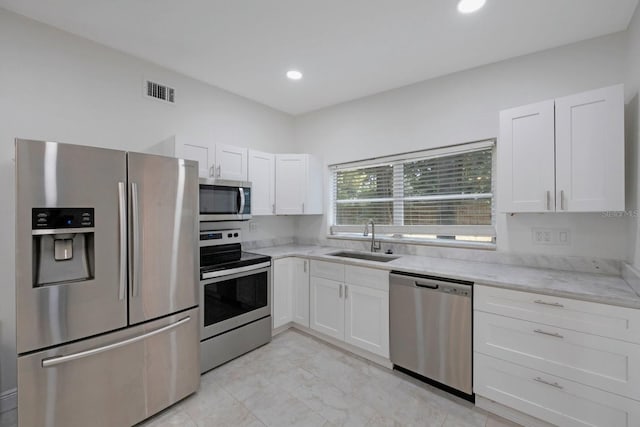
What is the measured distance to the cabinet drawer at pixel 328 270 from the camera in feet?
9.00

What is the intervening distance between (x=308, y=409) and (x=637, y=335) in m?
2.02

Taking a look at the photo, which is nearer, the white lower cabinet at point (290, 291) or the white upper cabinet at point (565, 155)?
the white upper cabinet at point (565, 155)

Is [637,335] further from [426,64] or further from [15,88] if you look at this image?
[15,88]

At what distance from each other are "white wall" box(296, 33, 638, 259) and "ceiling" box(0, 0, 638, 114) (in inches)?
5.2

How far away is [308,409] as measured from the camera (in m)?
1.96

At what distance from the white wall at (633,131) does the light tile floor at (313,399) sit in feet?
4.99

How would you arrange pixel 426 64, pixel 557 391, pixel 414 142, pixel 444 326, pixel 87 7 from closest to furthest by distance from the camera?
pixel 557 391
pixel 87 7
pixel 444 326
pixel 426 64
pixel 414 142

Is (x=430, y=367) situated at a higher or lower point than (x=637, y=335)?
lower

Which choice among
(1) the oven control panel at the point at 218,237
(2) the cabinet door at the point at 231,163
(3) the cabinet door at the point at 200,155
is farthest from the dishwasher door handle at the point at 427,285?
(3) the cabinet door at the point at 200,155

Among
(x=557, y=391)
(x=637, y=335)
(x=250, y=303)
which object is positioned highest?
(x=637, y=335)

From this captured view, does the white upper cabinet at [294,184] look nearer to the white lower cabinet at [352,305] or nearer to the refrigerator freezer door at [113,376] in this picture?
the white lower cabinet at [352,305]

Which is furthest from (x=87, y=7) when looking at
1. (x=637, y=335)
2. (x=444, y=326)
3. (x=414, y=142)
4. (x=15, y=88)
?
(x=637, y=335)

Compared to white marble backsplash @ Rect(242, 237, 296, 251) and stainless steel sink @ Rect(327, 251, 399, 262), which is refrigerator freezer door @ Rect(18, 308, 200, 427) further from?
stainless steel sink @ Rect(327, 251, 399, 262)

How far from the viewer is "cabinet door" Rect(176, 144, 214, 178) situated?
2516 mm
